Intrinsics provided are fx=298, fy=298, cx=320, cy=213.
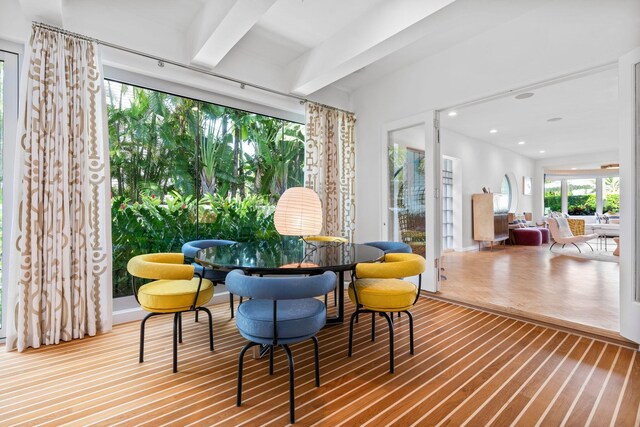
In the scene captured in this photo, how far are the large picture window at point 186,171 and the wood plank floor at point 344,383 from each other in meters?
1.15

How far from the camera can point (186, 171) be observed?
3.48m

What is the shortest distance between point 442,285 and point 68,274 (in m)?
4.07

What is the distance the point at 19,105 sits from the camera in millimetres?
2346

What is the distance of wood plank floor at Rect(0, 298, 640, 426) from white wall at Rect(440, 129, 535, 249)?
4919 millimetres

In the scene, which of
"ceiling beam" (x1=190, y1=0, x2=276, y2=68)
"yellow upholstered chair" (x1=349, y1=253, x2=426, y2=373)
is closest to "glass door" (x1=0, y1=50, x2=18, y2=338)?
"ceiling beam" (x1=190, y1=0, x2=276, y2=68)

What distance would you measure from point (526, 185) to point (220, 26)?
35.0 feet

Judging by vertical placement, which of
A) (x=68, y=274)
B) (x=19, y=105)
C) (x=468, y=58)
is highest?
(x=468, y=58)

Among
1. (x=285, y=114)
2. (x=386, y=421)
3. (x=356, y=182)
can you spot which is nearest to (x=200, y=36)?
(x=285, y=114)

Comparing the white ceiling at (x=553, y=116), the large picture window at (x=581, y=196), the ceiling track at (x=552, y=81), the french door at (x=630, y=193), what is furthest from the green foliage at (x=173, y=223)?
the large picture window at (x=581, y=196)

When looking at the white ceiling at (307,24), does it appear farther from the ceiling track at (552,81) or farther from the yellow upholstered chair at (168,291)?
the yellow upholstered chair at (168,291)

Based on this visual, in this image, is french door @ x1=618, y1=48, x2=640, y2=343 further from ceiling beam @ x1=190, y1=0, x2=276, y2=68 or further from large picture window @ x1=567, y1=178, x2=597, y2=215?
large picture window @ x1=567, y1=178, x2=597, y2=215

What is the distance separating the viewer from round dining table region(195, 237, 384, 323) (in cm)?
179

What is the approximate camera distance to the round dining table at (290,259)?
179 cm

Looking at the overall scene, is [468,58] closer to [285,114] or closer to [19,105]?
[285,114]
